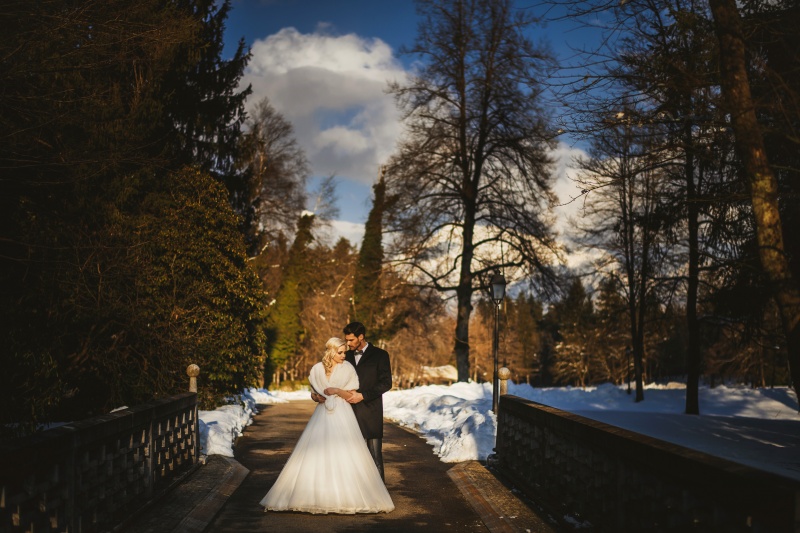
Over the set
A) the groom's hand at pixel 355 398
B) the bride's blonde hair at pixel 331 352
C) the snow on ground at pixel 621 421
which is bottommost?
the snow on ground at pixel 621 421

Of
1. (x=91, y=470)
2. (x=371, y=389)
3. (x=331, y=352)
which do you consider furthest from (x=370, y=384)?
(x=91, y=470)

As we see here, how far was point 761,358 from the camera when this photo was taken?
5969 cm

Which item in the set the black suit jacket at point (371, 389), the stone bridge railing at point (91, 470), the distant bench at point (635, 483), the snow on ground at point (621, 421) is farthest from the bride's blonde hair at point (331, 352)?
the snow on ground at point (621, 421)

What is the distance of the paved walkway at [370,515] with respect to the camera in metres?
8.04

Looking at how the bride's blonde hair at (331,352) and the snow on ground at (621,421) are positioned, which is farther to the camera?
the snow on ground at (621,421)

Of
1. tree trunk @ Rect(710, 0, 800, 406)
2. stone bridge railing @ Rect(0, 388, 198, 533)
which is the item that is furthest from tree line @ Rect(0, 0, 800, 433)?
stone bridge railing @ Rect(0, 388, 198, 533)

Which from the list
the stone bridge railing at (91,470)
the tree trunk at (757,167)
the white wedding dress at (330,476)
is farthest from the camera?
the tree trunk at (757,167)

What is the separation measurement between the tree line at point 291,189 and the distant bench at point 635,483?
430 cm

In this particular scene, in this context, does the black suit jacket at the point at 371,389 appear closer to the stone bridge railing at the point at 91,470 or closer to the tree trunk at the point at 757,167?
the stone bridge railing at the point at 91,470

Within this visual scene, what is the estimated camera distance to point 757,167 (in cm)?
1126

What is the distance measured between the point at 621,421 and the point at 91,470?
18.3 meters

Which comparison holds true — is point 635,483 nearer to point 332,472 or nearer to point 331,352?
point 332,472

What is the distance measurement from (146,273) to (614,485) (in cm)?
1362

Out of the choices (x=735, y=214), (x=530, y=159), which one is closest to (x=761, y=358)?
(x=530, y=159)
